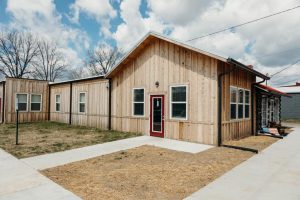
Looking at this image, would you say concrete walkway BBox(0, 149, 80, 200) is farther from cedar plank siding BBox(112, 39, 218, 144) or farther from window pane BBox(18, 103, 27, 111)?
window pane BBox(18, 103, 27, 111)

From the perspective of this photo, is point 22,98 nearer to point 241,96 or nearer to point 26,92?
point 26,92

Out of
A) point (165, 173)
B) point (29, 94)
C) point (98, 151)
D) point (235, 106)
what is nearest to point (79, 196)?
point (165, 173)

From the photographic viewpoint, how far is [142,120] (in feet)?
41.3

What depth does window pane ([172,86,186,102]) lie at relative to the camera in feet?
35.2

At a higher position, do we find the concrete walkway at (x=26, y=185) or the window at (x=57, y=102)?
the window at (x=57, y=102)

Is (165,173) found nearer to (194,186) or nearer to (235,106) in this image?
(194,186)

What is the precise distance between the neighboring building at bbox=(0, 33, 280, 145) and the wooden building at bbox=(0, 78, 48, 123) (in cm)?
764

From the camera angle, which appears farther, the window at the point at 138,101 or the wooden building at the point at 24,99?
the wooden building at the point at 24,99

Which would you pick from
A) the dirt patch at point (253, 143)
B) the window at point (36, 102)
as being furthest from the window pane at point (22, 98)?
the dirt patch at point (253, 143)

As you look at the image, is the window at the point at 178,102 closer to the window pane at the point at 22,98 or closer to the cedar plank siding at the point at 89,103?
the cedar plank siding at the point at 89,103

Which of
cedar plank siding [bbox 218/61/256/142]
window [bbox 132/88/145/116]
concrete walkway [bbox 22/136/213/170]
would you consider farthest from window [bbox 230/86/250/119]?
window [bbox 132/88/145/116]

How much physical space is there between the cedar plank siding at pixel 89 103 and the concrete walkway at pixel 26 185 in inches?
340

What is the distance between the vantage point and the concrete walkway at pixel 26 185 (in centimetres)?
453

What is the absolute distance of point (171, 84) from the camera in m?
11.2
